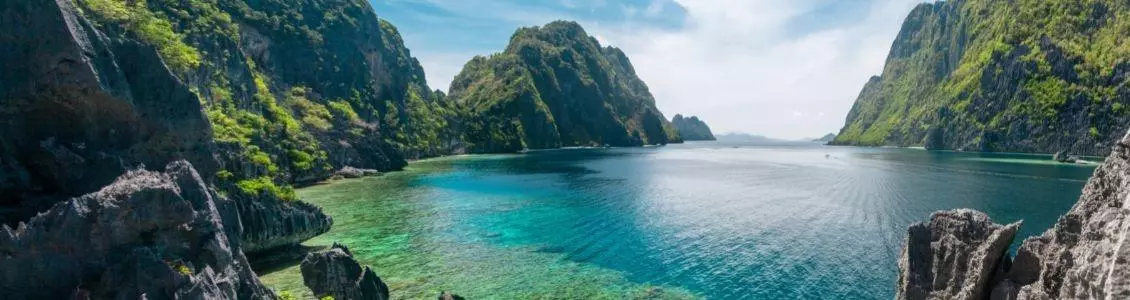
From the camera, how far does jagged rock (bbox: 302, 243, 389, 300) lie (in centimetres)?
2628

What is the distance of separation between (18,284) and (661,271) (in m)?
32.3

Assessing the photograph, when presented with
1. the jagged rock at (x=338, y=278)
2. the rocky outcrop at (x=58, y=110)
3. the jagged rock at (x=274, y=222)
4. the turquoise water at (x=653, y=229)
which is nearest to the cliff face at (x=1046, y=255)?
the turquoise water at (x=653, y=229)

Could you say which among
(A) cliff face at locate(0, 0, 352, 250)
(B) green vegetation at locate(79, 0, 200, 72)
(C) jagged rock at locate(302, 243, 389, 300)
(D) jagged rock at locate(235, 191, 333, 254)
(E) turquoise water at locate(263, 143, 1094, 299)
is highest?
(B) green vegetation at locate(79, 0, 200, 72)

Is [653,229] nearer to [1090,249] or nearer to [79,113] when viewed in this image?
[1090,249]

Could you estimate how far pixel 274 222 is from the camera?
3625 cm

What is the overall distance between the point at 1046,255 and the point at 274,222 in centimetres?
4102

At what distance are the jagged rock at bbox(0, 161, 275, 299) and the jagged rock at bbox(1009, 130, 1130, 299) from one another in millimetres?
26036

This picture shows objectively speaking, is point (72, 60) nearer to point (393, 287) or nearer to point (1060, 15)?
point (393, 287)

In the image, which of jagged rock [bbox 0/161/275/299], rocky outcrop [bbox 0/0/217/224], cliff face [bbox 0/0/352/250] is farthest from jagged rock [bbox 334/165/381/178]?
jagged rock [bbox 0/161/275/299]

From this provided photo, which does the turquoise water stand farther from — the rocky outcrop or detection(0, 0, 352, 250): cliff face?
the rocky outcrop

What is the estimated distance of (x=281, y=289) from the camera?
29641mm

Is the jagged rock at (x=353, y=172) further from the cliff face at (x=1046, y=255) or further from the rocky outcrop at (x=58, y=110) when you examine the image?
the cliff face at (x=1046, y=255)

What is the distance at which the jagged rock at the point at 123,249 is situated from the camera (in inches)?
698

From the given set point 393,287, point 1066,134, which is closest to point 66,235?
point 393,287
